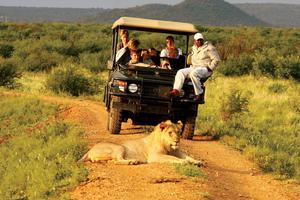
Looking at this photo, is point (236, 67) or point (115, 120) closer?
point (115, 120)

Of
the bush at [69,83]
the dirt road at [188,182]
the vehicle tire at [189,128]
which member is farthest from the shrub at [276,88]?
the dirt road at [188,182]

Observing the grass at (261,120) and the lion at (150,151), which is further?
the grass at (261,120)

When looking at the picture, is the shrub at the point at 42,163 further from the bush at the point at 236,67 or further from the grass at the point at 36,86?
the bush at the point at 236,67

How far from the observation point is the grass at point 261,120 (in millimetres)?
11449

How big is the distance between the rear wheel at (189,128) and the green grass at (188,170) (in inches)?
125

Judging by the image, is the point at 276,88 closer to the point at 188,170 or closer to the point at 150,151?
the point at 150,151

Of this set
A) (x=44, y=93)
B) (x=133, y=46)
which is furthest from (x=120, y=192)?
(x=44, y=93)

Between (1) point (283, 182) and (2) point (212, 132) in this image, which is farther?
(2) point (212, 132)

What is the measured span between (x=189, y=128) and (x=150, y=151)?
2.97 m

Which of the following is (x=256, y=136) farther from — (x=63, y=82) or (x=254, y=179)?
(x=63, y=82)

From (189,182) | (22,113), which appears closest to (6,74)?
(22,113)

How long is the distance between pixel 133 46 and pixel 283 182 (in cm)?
444

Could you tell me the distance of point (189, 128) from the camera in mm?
12148

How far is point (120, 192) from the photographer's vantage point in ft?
24.9
